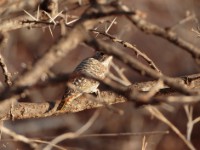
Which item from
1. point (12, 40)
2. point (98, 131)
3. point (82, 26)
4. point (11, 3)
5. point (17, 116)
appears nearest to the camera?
point (82, 26)

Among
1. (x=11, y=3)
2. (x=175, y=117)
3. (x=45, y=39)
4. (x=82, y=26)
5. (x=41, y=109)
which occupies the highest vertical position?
(x=82, y=26)

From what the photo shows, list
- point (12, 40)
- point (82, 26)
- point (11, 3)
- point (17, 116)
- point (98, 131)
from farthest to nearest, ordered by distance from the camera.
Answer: point (12, 40) < point (98, 131) < point (17, 116) < point (11, 3) < point (82, 26)

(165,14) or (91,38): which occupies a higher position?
(91,38)

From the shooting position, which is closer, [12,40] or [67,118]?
[67,118]

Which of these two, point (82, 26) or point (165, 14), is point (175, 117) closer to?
point (165, 14)

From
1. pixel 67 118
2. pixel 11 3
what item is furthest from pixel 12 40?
pixel 11 3

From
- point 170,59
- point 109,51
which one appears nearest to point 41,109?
point 109,51

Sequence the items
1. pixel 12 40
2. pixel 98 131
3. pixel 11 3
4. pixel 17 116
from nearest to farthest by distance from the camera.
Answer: pixel 11 3
pixel 17 116
pixel 98 131
pixel 12 40

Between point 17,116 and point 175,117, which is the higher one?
point 17,116

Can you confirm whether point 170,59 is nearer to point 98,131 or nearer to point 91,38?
point 98,131
